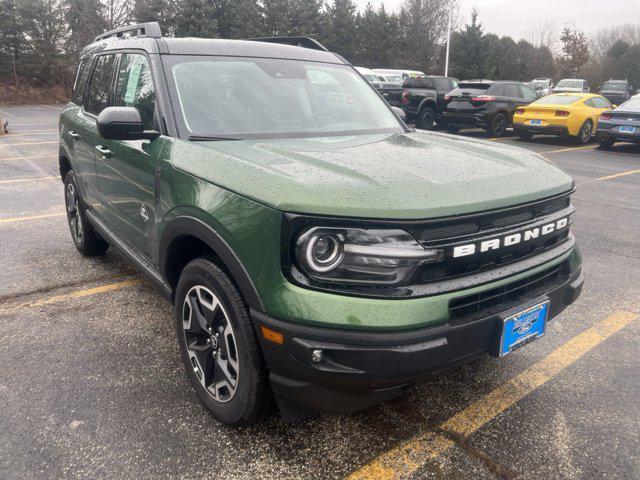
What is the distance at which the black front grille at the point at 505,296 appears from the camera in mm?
2086

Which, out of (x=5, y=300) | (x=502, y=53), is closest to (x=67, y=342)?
(x=5, y=300)

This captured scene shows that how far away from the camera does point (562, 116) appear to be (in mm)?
13539

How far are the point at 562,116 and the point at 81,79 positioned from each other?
12.3 meters

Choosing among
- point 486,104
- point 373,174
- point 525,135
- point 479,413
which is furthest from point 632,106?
point 373,174

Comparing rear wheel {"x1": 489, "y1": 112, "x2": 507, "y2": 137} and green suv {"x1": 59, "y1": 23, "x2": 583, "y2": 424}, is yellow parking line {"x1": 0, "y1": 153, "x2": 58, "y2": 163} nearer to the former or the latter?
green suv {"x1": 59, "y1": 23, "x2": 583, "y2": 424}

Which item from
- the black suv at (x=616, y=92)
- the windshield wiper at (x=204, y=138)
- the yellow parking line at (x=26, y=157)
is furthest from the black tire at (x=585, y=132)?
the black suv at (x=616, y=92)

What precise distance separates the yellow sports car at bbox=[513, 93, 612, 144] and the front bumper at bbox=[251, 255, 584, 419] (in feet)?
42.7

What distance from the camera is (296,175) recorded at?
213 cm

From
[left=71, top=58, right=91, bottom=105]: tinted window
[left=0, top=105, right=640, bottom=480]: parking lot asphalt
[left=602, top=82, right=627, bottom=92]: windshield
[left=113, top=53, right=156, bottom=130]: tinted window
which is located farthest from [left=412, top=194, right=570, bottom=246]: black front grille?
[left=602, top=82, right=627, bottom=92]: windshield

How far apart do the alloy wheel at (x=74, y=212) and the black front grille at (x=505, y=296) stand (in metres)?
3.80

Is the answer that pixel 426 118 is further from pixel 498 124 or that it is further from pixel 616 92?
pixel 616 92

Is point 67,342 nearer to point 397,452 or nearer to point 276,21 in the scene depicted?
point 397,452

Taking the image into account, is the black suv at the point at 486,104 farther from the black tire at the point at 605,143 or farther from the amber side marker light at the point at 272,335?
the amber side marker light at the point at 272,335

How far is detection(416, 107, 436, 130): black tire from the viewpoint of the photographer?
1590cm
